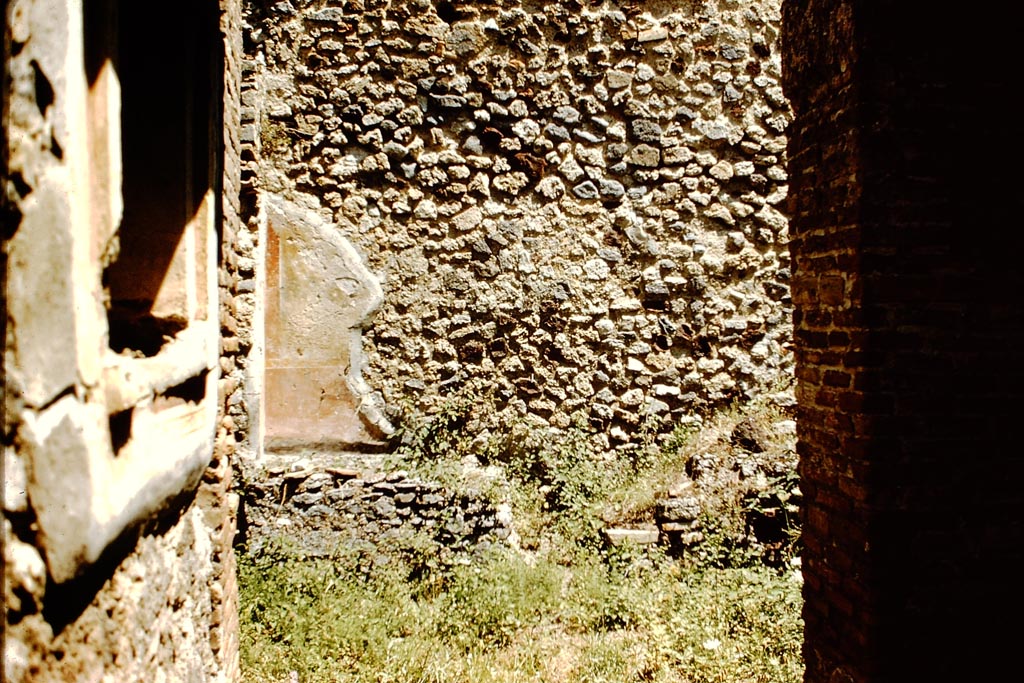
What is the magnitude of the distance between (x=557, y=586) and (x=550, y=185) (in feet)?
10.8

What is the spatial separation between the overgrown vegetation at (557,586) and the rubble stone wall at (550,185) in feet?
1.41

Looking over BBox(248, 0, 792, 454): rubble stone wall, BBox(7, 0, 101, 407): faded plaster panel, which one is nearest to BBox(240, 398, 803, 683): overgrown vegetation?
BBox(248, 0, 792, 454): rubble stone wall

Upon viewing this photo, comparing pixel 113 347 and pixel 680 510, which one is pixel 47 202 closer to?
pixel 113 347

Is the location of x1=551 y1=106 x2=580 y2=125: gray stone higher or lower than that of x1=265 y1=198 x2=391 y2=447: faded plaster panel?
higher

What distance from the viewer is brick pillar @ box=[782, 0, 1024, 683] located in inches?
87.1

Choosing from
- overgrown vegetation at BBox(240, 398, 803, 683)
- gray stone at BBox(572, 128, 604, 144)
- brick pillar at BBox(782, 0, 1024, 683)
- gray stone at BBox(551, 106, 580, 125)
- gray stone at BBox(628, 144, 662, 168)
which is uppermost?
gray stone at BBox(551, 106, 580, 125)

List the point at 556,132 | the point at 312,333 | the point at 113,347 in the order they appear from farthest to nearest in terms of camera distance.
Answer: the point at 556,132 → the point at 312,333 → the point at 113,347

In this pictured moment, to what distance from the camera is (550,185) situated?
5703 millimetres

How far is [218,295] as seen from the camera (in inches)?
110

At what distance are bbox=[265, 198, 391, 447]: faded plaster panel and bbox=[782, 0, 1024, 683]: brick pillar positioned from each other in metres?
3.94

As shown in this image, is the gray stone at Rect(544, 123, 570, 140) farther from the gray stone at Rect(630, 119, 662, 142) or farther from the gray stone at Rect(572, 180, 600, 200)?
the gray stone at Rect(630, 119, 662, 142)

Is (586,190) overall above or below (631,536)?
above

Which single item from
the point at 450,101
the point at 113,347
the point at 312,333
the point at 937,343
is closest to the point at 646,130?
the point at 450,101

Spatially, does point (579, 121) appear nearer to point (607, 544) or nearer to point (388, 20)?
point (388, 20)
